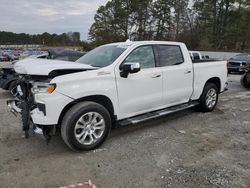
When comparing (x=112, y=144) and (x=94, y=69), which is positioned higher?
(x=94, y=69)

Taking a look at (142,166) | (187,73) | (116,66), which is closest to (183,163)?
(142,166)

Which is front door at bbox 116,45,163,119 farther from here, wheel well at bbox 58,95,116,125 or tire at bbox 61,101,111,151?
tire at bbox 61,101,111,151

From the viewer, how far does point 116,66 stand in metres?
4.75

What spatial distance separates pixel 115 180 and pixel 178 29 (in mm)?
52643

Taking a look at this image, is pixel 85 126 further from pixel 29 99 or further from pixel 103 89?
pixel 29 99

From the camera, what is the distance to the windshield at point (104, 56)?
4984mm

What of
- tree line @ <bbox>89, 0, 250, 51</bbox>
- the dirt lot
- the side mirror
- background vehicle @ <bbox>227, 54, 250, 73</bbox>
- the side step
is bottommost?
the dirt lot

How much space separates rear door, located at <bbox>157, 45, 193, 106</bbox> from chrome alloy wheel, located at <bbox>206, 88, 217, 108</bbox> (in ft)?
2.61

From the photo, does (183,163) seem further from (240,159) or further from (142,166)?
(240,159)

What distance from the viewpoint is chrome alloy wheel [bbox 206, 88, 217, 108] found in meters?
6.78

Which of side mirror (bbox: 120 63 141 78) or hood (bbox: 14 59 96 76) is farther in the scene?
side mirror (bbox: 120 63 141 78)

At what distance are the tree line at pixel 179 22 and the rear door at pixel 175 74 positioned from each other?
42.7 m

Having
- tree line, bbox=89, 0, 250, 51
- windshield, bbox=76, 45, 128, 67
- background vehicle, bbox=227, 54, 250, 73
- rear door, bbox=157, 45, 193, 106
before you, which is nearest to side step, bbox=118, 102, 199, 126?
rear door, bbox=157, 45, 193, 106

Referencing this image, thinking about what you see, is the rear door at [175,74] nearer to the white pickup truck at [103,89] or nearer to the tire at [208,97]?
the white pickup truck at [103,89]
